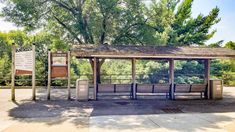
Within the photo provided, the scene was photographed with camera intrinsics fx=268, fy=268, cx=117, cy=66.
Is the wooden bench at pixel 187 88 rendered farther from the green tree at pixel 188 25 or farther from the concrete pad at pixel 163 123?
the green tree at pixel 188 25

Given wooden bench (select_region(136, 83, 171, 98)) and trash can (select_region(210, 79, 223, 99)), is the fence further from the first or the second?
trash can (select_region(210, 79, 223, 99))

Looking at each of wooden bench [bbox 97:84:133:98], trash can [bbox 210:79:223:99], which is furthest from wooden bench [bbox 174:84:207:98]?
wooden bench [bbox 97:84:133:98]

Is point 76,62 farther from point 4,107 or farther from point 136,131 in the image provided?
point 136,131

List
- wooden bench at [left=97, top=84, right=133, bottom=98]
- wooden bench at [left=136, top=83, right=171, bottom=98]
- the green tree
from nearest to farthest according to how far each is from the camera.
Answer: wooden bench at [left=97, top=84, right=133, bottom=98]
wooden bench at [left=136, top=83, right=171, bottom=98]
the green tree

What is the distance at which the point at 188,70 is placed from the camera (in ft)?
82.6

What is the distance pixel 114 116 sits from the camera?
352 inches

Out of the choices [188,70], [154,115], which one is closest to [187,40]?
[188,70]

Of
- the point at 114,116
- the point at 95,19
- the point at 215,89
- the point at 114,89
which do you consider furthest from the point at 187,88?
the point at 95,19

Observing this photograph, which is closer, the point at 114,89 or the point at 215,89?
the point at 114,89

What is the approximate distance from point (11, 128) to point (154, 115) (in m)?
4.54

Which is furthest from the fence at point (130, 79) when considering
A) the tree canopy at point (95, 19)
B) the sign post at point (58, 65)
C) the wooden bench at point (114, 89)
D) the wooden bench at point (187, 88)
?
the sign post at point (58, 65)

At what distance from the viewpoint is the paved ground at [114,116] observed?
24.6ft

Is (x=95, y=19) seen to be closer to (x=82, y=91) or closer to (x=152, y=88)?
(x=82, y=91)

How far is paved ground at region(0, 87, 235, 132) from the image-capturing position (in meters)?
7.49
